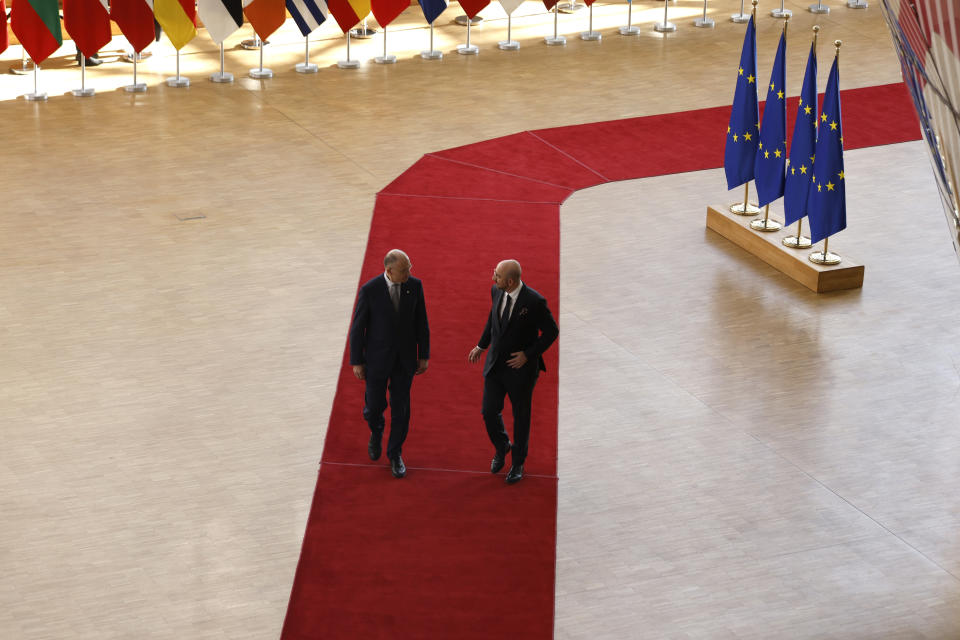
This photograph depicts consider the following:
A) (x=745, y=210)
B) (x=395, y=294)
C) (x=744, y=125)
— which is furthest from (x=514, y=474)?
(x=744, y=125)

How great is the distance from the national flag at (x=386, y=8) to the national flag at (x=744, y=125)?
604 centimetres

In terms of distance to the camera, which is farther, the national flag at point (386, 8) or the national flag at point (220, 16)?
the national flag at point (386, 8)

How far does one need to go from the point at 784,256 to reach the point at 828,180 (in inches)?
31.0

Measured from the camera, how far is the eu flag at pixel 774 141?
1227 cm

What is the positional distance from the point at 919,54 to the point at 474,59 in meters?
11.1

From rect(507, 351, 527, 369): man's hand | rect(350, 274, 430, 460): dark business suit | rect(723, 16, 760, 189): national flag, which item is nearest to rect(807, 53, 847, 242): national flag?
rect(723, 16, 760, 189): national flag

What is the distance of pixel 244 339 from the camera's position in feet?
35.2

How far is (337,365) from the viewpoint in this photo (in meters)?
10.4

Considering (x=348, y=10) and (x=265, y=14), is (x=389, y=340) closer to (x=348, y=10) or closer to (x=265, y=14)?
(x=265, y=14)

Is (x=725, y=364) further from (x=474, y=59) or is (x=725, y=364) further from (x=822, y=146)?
(x=474, y=59)

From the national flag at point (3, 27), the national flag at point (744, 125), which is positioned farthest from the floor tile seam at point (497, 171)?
the national flag at point (3, 27)

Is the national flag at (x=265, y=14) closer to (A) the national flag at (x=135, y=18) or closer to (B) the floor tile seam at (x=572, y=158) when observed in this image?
(A) the national flag at (x=135, y=18)

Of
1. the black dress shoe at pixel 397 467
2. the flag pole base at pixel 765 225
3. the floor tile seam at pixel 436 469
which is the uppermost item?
the flag pole base at pixel 765 225

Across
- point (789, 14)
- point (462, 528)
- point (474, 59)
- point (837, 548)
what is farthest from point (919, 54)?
point (789, 14)
